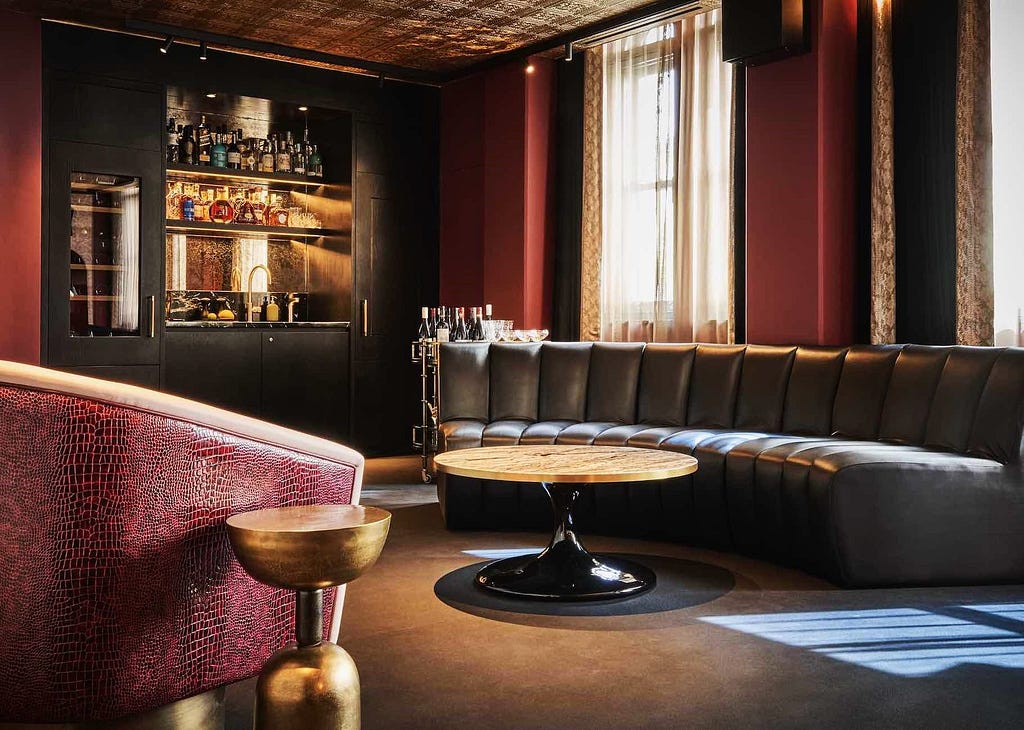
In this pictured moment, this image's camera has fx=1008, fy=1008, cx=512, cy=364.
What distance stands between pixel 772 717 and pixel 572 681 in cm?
55

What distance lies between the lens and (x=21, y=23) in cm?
620

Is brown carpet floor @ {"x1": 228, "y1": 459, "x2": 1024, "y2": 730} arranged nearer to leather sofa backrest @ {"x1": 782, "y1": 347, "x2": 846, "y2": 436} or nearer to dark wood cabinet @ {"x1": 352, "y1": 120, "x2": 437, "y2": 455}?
leather sofa backrest @ {"x1": 782, "y1": 347, "x2": 846, "y2": 436}

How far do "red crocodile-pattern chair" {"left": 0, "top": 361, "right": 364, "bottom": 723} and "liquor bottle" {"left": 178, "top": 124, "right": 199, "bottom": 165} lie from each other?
6021 mm

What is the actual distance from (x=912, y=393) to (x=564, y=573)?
173cm

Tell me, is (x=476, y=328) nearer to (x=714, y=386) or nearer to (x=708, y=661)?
(x=714, y=386)

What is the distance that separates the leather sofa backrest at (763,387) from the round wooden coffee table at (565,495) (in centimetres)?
101

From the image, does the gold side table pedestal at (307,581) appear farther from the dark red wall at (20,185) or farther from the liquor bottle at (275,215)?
the liquor bottle at (275,215)

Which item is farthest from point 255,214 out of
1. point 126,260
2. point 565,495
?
point 565,495

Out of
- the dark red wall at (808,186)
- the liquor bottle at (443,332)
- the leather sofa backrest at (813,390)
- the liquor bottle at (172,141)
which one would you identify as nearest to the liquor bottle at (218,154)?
the liquor bottle at (172,141)

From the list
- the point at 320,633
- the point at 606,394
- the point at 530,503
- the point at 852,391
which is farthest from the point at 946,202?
the point at 320,633

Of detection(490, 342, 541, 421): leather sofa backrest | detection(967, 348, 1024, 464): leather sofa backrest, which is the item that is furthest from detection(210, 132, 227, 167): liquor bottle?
detection(967, 348, 1024, 464): leather sofa backrest

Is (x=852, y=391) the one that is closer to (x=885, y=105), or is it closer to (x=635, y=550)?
(x=635, y=550)

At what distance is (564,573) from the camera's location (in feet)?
12.6

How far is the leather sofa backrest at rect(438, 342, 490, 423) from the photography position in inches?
220
